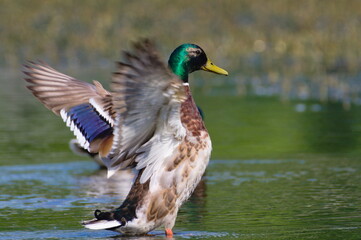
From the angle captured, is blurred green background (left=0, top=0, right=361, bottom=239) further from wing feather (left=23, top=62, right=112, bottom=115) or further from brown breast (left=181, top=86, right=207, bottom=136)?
wing feather (left=23, top=62, right=112, bottom=115)

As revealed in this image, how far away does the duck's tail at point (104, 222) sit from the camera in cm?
670

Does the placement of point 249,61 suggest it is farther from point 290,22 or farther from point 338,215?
point 338,215

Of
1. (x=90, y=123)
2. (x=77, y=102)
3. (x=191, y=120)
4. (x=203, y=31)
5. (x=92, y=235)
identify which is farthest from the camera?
(x=203, y=31)

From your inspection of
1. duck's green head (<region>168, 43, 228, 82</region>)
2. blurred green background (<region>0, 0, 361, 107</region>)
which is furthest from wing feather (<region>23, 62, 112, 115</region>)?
blurred green background (<region>0, 0, 361, 107</region>)

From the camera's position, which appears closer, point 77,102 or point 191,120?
point 191,120

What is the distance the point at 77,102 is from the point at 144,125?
1.50 metres

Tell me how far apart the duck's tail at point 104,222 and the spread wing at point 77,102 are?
0.74 meters

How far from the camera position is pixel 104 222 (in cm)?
676

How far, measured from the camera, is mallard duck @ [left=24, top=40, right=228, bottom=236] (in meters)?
6.05

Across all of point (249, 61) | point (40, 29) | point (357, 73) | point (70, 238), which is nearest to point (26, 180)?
point (70, 238)

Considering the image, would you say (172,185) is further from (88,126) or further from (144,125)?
(88,126)

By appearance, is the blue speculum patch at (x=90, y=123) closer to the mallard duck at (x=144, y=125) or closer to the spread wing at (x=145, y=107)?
the mallard duck at (x=144, y=125)

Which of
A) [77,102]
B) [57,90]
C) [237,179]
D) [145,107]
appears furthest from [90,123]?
[237,179]

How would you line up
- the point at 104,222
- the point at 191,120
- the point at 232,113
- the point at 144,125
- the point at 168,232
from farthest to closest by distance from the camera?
the point at 232,113 < the point at 168,232 < the point at 191,120 < the point at 104,222 < the point at 144,125
